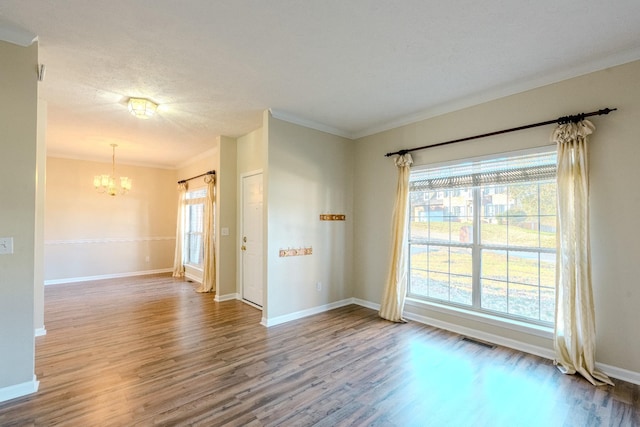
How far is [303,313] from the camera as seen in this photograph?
4191mm

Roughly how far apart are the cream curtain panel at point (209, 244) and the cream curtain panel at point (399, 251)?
339 centimetres

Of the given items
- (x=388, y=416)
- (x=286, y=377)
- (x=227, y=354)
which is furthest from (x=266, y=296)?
(x=388, y=416)

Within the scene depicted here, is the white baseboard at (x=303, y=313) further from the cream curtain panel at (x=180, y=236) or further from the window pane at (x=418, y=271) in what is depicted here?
the cream curtain panel at (x=180, y=236)

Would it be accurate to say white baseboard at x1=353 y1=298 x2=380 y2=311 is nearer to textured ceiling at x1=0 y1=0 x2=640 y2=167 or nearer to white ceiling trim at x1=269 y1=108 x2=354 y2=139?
white ceiling trim at x1=269 y1=108 x2=354 y2=139

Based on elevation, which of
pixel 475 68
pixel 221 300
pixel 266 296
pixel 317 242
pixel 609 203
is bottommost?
pixel 221 300

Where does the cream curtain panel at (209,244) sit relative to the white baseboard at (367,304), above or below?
above

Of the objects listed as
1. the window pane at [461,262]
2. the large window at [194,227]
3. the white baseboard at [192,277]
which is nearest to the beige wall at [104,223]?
the large window at [194,227]

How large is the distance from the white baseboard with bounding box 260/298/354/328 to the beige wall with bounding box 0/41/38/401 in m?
2.22

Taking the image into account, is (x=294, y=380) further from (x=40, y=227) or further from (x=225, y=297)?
(x=40, y=227)

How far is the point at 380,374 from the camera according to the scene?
2.63 meters

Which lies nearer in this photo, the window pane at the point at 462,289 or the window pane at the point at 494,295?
the window pane at the point at 494,295

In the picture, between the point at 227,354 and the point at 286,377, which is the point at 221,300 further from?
the point at 286,377

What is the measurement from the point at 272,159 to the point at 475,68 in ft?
8.24

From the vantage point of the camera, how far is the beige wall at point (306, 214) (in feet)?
12.9
